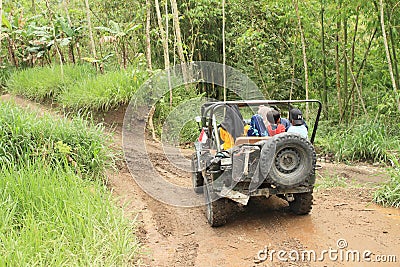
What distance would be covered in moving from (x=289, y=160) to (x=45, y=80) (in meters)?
7.73

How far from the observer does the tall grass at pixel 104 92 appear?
922cm

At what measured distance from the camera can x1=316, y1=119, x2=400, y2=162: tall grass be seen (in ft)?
27.0

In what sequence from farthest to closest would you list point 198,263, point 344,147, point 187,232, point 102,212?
point 344,147 < point 187,232 < point 102,212 < point 198,263

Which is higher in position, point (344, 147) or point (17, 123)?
point (17, 123)

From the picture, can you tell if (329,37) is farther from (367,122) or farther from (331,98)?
(367,122)

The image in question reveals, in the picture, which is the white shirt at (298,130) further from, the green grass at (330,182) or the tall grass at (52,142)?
the tall grass at (52,142)

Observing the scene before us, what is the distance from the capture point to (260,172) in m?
4.53

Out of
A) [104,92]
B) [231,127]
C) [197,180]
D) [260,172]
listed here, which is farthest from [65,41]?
[260,172]

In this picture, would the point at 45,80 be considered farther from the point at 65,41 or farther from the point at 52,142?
the point at 52,142

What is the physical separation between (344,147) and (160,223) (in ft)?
16.2

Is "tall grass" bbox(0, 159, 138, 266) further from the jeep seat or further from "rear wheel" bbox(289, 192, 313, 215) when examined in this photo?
"rear wheel" bbox(289, 192, 313, 215)

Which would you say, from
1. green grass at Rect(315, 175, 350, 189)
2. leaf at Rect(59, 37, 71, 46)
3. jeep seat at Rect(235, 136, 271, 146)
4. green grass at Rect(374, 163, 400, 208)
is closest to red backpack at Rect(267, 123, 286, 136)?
jeep seat at Rect(235, 136, 271, 146)

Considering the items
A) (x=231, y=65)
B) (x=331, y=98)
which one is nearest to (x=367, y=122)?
(x=331, y=98)

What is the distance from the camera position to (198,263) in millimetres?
4133
